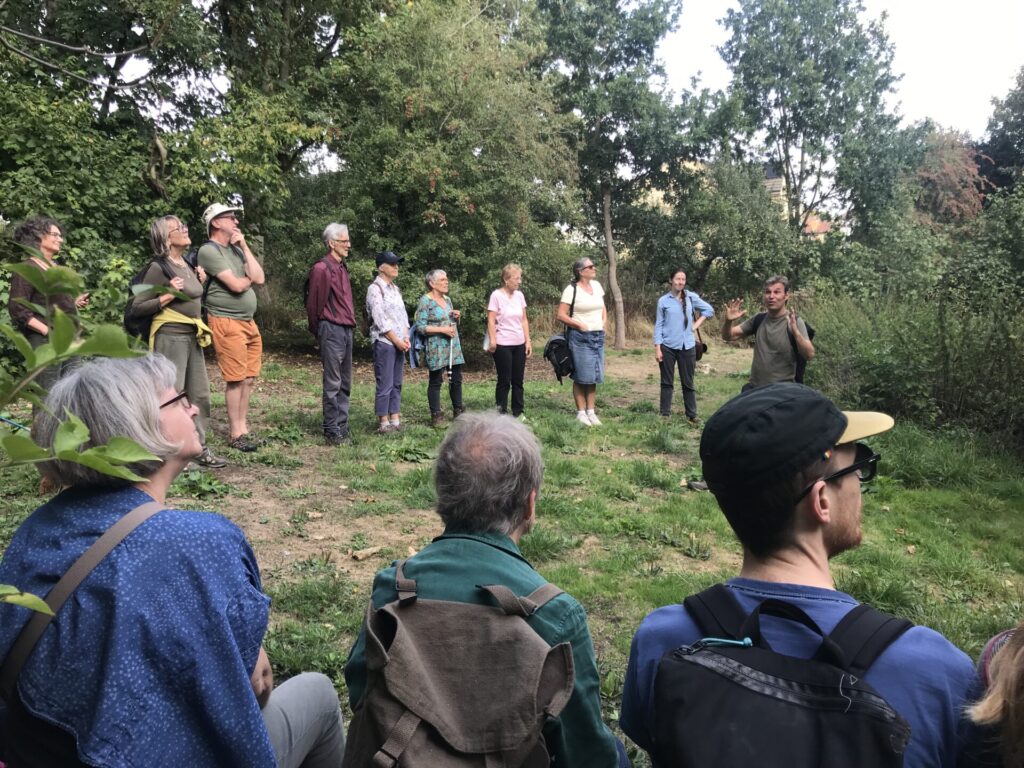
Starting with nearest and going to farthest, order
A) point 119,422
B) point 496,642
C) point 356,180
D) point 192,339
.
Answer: point 496,642 < point 119,422 < point 192,339 < point 356,180

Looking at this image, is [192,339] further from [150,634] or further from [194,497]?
[150,634]

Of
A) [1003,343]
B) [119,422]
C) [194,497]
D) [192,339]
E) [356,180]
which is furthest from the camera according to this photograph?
[356,180]

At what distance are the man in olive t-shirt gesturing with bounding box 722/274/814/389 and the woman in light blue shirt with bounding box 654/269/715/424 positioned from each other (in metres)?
2.21

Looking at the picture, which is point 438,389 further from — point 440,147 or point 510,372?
point 440,147

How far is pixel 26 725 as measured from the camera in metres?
1.50

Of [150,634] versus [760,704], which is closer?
[760,704]

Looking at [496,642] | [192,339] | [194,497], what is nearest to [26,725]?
[496,642]

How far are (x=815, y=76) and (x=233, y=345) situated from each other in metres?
24.5

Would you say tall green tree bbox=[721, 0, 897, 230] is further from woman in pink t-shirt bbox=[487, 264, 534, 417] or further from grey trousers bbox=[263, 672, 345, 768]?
grey trousers bbox=[263, 672, 345, 768]

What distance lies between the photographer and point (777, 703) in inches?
46.3

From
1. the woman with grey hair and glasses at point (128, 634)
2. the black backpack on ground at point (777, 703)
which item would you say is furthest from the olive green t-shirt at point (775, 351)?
the woman with grey hair and glasses at point (128, 634)

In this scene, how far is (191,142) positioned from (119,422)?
39.3 ft

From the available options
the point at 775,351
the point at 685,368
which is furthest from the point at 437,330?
the point at 775,351

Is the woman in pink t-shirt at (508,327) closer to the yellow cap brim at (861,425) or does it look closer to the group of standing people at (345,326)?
the group of standing people at (345,326)
